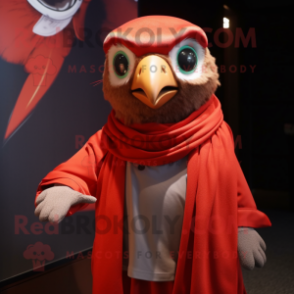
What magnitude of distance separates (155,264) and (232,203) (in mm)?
252

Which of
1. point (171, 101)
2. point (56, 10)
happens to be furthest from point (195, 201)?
point (56, 10)

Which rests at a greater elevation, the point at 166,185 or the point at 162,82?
the point at 162,82

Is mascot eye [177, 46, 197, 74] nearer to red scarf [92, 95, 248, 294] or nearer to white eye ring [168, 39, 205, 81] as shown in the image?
white eye ring [168, 39, 205, 81]

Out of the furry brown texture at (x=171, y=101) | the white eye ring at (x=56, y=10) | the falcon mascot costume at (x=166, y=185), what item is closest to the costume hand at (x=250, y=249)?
the falcon mascot costume at (x=166, y=185)

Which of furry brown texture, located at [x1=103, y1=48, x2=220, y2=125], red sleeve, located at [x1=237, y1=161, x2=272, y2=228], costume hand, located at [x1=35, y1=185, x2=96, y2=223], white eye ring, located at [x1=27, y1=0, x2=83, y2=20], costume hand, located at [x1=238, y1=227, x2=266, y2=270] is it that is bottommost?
costume hand, located at [x1=238, y1=227, x2=266, y2=270]

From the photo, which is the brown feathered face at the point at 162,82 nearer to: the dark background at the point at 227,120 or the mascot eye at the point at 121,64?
the mascot eye at the point at 121,64

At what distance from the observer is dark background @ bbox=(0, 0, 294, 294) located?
1.42 meters

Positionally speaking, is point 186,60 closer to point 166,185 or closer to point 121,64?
point 121,64

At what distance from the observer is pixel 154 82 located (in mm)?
768

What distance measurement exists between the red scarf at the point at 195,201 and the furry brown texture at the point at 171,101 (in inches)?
0.9

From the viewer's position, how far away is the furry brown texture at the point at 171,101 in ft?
2.77

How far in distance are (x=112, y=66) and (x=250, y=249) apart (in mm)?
584

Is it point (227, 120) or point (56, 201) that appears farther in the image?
point (227, 120)

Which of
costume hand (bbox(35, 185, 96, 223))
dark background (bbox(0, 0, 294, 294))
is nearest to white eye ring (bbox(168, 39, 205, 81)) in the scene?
costume hand (bbox(35, 185, 96, 223))
